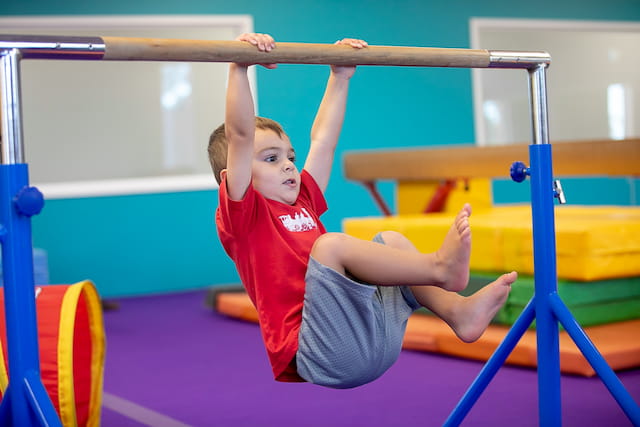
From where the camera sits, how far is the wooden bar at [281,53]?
6.10 ft

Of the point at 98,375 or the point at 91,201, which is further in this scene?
the point at 91,201

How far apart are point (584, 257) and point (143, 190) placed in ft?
13.8

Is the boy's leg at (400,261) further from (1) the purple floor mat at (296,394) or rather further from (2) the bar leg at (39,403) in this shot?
(1) the purple floor mat at (296,394)

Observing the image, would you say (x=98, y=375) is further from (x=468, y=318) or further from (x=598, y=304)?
(x=598, y=304)

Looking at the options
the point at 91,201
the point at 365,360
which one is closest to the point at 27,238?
the point at 365,360

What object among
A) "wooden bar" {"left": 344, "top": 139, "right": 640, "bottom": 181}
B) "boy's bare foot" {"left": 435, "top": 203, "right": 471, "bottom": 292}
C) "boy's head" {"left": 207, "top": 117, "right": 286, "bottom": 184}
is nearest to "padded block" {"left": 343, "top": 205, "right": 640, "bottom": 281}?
"wooden bar" {"left": 344, "top": 139, "right": 640, "bottom": 181}

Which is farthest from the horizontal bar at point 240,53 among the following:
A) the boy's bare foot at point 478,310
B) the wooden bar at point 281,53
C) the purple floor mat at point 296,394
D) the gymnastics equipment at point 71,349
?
the purple floor mat at point 296,394

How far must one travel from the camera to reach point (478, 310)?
7.38ft

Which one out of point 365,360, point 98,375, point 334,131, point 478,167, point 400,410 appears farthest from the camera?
point 478,167

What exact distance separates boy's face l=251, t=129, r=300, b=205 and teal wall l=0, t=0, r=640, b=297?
480cm

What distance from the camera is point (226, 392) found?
3568 mm

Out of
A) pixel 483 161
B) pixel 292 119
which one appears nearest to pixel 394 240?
pixel 483 161

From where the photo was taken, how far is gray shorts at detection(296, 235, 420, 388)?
2086mm

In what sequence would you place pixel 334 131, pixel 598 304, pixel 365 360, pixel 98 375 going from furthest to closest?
1. pixel 598 304
2. pixel 98 375
3. pixel 334 131
4. pixel 365 360
